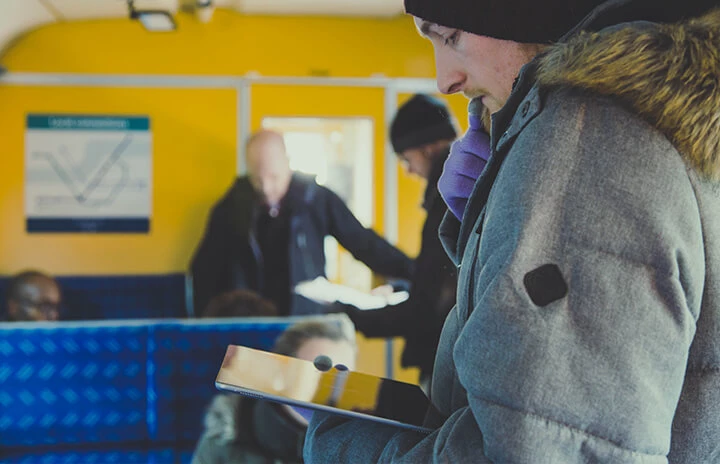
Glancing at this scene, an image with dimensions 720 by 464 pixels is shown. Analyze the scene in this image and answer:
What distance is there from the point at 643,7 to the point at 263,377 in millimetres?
622

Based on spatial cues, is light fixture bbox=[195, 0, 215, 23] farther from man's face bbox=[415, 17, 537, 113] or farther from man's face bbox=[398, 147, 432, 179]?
man's face bbox=[415, 17, 537, 113]

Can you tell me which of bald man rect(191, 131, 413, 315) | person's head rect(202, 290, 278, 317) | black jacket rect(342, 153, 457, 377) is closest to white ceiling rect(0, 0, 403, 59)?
bald man rect(191, 131, 413, 315)

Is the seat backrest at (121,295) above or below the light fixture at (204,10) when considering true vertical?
below

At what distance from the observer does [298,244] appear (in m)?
4.21

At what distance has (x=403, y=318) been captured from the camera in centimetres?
267

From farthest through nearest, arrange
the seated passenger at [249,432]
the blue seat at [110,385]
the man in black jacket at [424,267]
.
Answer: the blue seat at [110,385], the man in black jacket at [424,267], the seated passenger at [249,432]

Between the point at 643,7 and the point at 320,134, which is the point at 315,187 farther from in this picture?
the point at 643,7

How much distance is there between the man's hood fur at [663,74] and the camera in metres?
0.69

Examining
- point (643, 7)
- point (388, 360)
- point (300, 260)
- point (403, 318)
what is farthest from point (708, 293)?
point (388, 360)

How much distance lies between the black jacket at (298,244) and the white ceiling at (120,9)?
1.46m

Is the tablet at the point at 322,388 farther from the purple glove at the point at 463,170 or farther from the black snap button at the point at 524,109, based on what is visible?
the black snap button at the point at 524,109

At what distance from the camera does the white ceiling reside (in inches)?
185

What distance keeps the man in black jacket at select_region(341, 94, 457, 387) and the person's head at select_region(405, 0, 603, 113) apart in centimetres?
148

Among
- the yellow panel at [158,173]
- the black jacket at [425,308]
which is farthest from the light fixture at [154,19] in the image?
the black jacket at [425,308]
